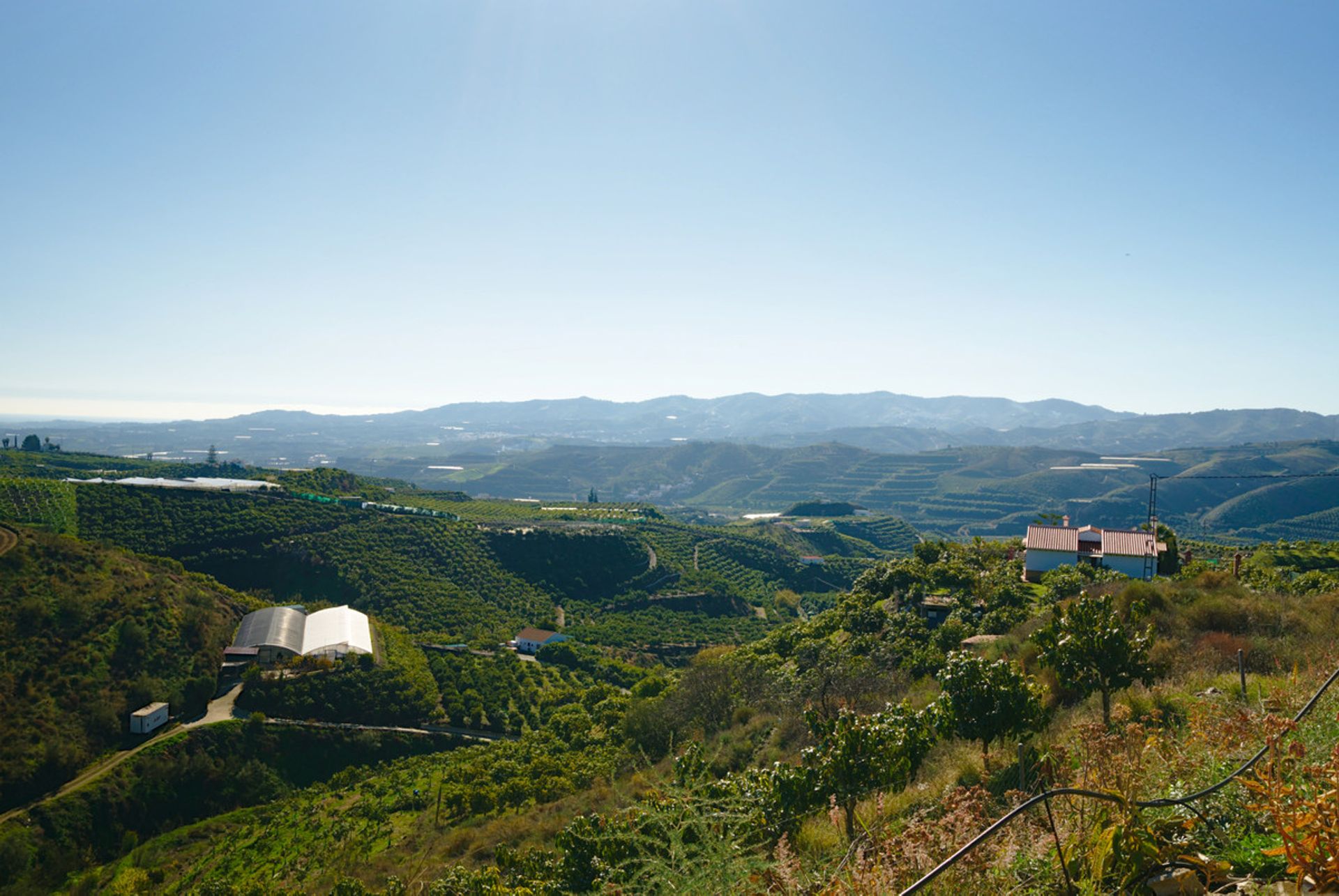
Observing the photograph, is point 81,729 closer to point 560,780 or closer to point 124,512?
point 560,780

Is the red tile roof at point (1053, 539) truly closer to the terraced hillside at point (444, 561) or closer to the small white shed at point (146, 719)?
the terraced hillside at point (444, 561)

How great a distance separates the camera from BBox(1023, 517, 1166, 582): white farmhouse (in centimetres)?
2725

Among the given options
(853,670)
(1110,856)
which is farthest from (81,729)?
(1110,856)

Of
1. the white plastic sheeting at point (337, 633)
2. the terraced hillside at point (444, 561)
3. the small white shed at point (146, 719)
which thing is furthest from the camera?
the terraced hillside at point (444, 561)

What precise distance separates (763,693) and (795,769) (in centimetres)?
1629

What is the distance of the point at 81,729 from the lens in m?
28.2

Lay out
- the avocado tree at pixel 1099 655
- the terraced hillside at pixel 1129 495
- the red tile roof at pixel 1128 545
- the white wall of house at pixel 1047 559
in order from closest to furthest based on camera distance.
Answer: the avocado tree at pixel 1099 655
the red tile roof at pixel 1128 545
the white wall of house at pixel 1047 559
the terraced hillside at pixel 1129 495

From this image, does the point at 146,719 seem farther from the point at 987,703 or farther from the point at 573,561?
the point at 573,561

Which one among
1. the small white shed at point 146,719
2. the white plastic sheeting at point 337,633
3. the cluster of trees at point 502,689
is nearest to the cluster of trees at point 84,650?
the small white shed at point 146,719

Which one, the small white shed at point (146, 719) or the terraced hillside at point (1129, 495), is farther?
the terraced hillside at point (1129, 495)

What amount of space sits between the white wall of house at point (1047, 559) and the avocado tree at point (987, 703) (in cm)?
2157

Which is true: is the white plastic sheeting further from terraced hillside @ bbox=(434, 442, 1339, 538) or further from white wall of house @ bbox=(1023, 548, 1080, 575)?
terraced hillside @ bbox=(434, 442, 1339, 538)

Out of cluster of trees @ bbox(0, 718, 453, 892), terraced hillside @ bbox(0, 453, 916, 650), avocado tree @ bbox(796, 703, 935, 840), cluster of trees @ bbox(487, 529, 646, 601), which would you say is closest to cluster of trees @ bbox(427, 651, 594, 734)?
cluster of trees @ bbox(0, 718, 453, 892)

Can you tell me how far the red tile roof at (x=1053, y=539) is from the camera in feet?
92.9
